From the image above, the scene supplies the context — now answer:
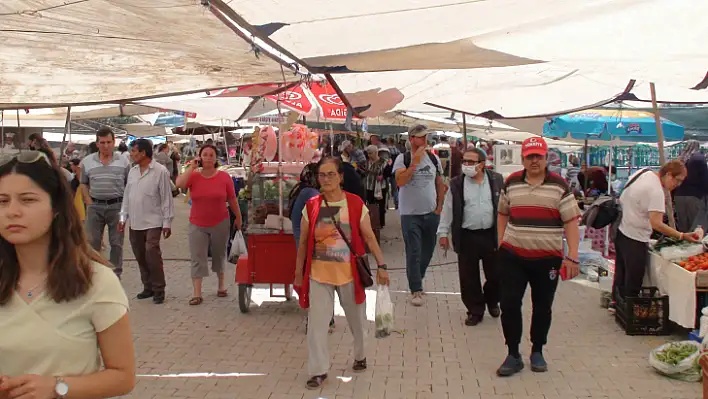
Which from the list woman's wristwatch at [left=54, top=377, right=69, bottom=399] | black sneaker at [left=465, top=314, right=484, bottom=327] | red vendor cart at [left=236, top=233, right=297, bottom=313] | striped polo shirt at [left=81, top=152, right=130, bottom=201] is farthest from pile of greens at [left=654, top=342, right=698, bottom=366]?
striped polo shirt at [left=81, top=152, right=130, bottom=201]

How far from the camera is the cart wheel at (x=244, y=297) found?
703 cm

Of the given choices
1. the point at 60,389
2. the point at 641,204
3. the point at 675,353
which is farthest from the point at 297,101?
the point at 60,389

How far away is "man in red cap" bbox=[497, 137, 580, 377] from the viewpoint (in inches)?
193

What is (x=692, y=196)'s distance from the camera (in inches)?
345

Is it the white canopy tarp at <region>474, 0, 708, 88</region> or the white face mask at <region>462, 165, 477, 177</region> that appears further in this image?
the white face mask at <region>462, 165, 477, 177</region>

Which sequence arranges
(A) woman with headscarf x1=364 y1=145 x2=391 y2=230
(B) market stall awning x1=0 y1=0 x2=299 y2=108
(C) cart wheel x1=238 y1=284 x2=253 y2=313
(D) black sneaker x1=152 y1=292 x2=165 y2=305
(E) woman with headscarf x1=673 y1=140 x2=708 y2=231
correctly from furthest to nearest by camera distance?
(A) woman with headscarf x1=364 y1=145 x2=391 y2=230
(E) woman with headscarf x1=673 y1=140 x2=708 y2=231
(D) black sneaker x1=152 y1=292 x2=165 y2=305
(C) cart wheel x1=238 y1=284 x2=253 y2=313
(B) market stall awning x1=0 y1=0 x2=299 y2=108

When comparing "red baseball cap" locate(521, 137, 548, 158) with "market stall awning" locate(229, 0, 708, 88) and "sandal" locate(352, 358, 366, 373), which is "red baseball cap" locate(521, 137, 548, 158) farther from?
"sandal" locate(352, 358, 366, 373)

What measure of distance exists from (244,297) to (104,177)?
7.41ft

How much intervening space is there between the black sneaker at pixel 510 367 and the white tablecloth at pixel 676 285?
182 cm

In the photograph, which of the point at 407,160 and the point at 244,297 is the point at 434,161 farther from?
the point at 244,297

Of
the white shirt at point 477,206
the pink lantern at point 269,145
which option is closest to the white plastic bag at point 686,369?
the white shirt at point 477,206

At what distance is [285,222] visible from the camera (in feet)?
22.2

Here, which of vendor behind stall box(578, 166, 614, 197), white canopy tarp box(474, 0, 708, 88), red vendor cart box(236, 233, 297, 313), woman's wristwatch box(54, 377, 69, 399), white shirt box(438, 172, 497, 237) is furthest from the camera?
vendor behind stall box(578, 166, 614, 197)

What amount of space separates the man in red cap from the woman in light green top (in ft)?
11.6
